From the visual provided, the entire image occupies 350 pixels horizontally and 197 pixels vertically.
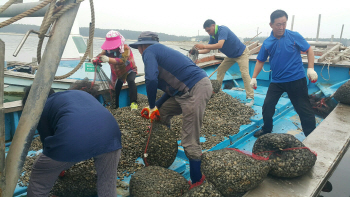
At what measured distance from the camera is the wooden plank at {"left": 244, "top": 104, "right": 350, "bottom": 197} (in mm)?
2225

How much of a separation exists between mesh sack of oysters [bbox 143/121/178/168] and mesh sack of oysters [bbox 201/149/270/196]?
0.64 meters

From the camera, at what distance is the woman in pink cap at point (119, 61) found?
4.77m

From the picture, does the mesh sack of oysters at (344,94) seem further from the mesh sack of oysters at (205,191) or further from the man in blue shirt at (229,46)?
the mesh sack of oysters at (205,191)

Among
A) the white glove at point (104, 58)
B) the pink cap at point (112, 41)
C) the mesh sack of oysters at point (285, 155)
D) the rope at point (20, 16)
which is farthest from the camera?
the pink cap at point (112, 41)

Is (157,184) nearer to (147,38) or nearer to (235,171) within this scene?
(235,171)

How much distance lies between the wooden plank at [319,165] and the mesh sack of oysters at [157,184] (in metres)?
0.63

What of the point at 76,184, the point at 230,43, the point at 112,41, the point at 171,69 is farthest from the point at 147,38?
the point at 230,43

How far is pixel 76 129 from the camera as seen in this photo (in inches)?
68.4

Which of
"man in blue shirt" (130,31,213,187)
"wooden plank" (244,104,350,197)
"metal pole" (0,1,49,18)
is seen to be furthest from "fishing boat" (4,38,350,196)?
"metal pole" (0,1,49,18)

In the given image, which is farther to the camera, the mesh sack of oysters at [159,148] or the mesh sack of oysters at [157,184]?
the mesh sack of oysters at [159,148]

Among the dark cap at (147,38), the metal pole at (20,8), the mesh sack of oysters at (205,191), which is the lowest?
the mesh sack of oysters at (205,191)

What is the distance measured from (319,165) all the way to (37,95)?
268 centimetres

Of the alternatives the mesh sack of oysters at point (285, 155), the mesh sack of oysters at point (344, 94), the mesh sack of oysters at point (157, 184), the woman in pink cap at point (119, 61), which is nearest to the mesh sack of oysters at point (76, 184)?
the mesh sack of oysters at point (157, 184)

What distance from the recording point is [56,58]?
66.8 inches
